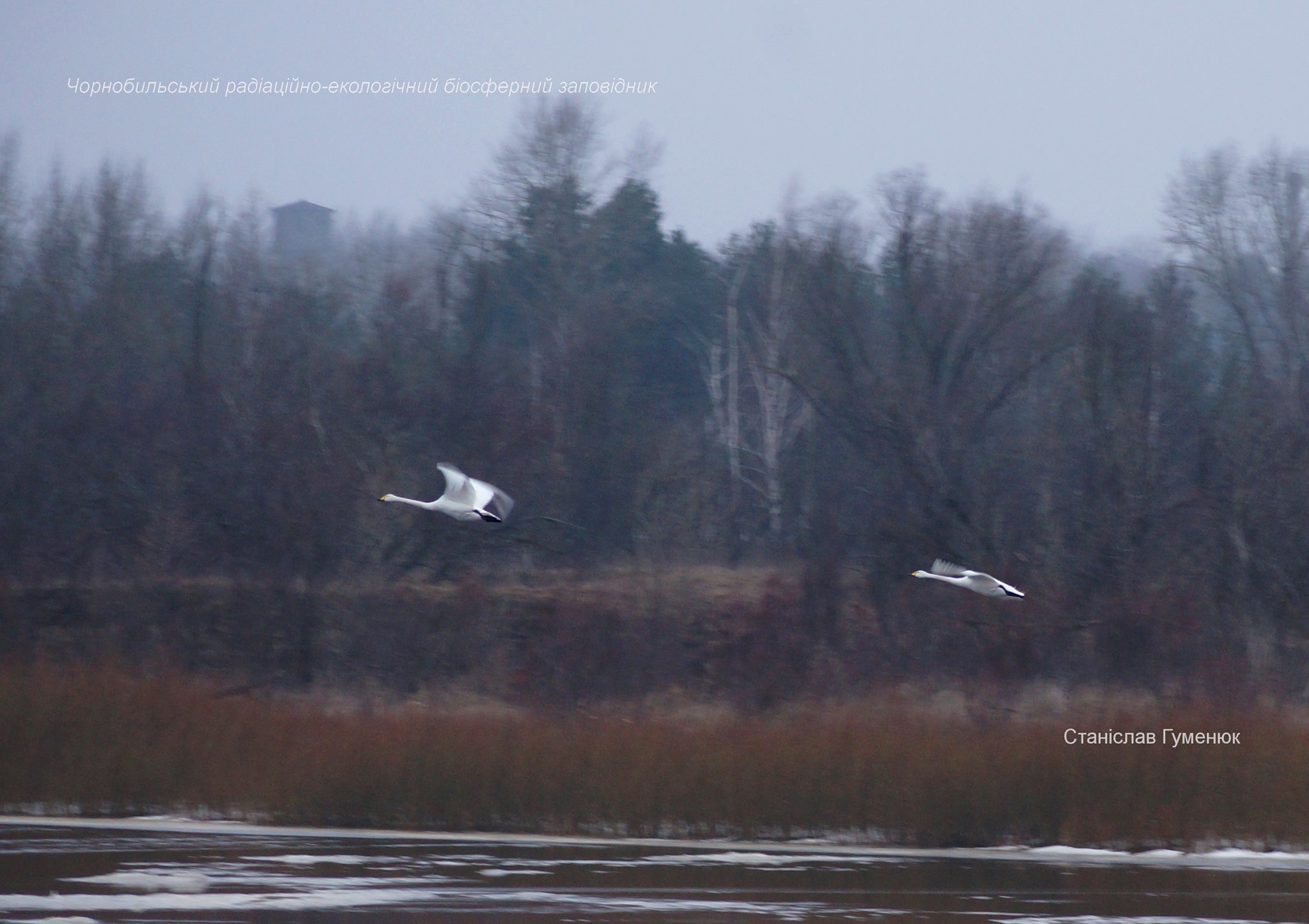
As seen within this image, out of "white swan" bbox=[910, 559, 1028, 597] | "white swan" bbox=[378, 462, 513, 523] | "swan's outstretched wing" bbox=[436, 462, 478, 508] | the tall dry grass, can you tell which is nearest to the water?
the tall dry grass

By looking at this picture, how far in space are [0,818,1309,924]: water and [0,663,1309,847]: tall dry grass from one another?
0.43 meters

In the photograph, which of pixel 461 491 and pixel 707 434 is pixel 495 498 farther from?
pixel 707 434

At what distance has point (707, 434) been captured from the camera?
3619 centimetres

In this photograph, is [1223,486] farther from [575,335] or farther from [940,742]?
[575,335]

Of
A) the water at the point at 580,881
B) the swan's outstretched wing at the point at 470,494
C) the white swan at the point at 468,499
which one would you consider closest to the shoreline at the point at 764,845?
the water at the point at 580,881

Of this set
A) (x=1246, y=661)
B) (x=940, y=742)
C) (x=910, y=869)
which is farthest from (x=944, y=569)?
(x=1246, y=661)

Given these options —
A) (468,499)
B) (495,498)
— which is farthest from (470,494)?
(495,498)

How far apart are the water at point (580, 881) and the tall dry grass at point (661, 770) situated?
1.40 feet

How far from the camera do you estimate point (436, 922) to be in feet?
44.3

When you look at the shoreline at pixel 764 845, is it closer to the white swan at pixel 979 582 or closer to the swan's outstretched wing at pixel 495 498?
the white swan at pixel 979 582

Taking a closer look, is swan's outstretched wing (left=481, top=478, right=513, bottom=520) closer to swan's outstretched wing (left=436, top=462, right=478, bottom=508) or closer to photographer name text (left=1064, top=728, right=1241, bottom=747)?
swan's outstretched wing (left=436, top=462, right=478, bottom=508)

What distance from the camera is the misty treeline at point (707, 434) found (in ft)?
86.7

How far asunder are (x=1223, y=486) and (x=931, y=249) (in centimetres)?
749

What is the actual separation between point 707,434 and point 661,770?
686 inches
